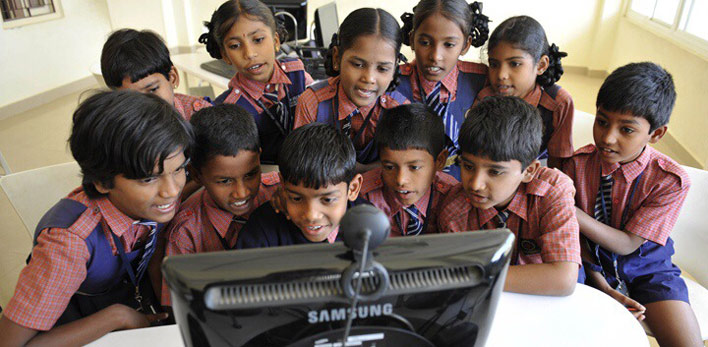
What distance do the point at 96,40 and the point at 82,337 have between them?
220 inches

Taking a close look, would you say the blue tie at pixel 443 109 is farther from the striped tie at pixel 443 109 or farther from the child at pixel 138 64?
the child at pixel 138 64

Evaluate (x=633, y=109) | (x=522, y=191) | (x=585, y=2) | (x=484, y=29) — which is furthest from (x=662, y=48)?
(x=522, y=191)

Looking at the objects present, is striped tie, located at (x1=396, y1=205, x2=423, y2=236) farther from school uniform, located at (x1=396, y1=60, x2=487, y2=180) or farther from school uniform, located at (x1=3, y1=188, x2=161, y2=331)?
school uniform, located at (x1=3, y1=188, x2=161, y2=331)

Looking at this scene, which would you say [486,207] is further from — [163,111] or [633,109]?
[163,111]

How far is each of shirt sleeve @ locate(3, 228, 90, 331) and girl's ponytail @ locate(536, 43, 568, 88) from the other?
64.4 inches

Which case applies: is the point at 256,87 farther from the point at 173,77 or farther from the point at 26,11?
the point at 26,11

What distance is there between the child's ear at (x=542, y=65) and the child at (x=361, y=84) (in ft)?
1.73

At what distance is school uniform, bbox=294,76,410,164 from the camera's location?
5.49 feet

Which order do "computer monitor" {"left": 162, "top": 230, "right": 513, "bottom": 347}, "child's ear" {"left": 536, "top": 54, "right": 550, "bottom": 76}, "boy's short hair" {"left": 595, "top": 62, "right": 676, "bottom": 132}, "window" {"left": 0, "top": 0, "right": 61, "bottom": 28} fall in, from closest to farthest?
"computer monitor" {"left": 162, "top": 230, "right": 513, "bottom": 347}, "boy's short hair" {"left": 595, "top": 62, "right": 676, "bottom": 132}, "child's ear" {"left": 536, "top": 54, "right": 550, "bottom": 76}, "window" {"left": 0, "top": 0, "right": 61, "bottom": 28}

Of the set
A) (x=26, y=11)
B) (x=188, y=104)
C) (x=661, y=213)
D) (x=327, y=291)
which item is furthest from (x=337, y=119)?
(x=26, y=11)

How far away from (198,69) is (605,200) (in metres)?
2.54

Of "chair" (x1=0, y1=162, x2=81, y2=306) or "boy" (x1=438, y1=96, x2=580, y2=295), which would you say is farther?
"chair" (x1=0, y1=162, x2=81, y2=306)

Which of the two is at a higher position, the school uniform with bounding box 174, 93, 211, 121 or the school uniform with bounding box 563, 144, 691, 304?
the school uniform with bounding box 174, 93, 211, 121

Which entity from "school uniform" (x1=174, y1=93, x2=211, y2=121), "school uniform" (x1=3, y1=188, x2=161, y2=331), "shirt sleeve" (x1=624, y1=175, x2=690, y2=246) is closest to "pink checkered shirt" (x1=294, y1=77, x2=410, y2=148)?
"school uniform" (x1=174, y1=93, x2=211, y2=121)
